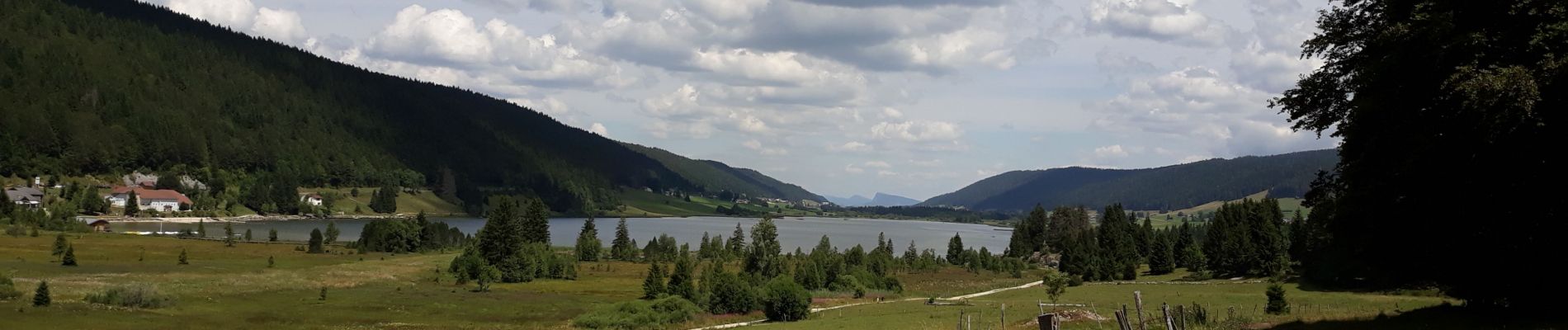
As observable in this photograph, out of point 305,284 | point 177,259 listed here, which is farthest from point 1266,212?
point 177,259

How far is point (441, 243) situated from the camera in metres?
157

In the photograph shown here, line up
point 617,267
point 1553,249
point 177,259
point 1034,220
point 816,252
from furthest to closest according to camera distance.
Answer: point 1034,220
point 617,267
point 816,252
point 177,259
point 1553,249

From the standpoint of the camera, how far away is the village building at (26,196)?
175750mm

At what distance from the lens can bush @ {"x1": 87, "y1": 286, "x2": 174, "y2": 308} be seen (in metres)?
52.8

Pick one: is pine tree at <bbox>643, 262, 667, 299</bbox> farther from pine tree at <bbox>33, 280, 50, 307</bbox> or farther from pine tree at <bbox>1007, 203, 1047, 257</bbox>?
pine tree at <bbox>1007, 203, 1047, 257</bbox>

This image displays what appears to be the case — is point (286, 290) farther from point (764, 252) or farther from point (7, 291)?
point (764, 252)

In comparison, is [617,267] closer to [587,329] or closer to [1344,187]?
[587,329]

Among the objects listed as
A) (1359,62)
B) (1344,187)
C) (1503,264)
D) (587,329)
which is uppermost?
(1359,62)

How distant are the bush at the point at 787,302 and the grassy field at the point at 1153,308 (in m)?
1.47

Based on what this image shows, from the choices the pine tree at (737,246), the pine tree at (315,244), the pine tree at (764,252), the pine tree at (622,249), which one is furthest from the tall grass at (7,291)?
the pine tree at (737,246)

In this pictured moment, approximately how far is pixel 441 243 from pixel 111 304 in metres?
106

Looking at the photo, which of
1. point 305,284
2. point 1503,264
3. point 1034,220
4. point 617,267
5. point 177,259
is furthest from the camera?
point 1034,220

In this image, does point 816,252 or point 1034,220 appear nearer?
point 816,252

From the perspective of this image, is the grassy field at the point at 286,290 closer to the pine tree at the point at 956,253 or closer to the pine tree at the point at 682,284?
the pine tree at the point at 682,284
